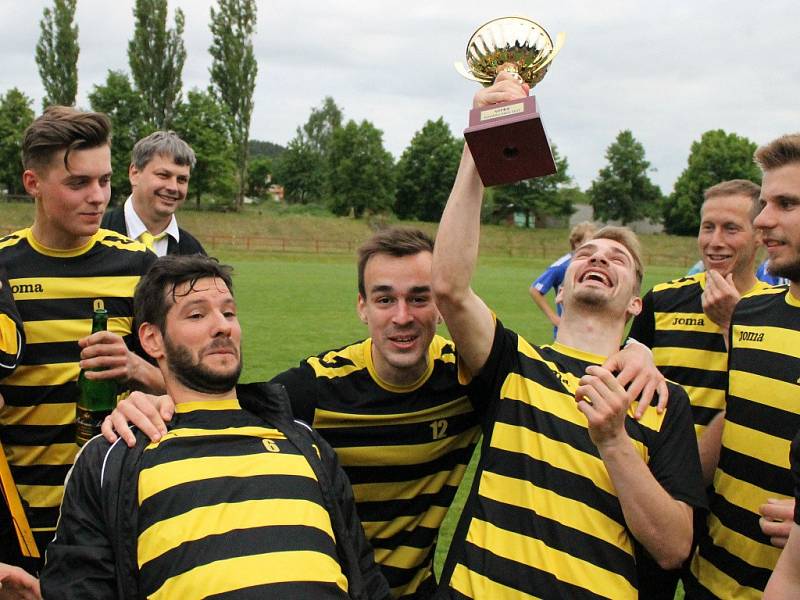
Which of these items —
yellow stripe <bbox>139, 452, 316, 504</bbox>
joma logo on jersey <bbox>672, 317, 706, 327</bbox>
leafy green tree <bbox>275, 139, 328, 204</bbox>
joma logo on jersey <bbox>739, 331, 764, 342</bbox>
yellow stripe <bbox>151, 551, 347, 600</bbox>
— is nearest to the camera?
yellow stripe <bbox>151, 551, 347, 600</bbox>

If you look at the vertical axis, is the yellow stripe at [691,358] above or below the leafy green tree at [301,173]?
below

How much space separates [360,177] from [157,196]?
62.2m

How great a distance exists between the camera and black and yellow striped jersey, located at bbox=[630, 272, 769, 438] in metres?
3.67

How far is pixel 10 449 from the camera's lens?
3.07m

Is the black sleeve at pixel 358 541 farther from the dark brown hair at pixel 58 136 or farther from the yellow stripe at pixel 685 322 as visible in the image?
the yellow stripe at pixel 685 322

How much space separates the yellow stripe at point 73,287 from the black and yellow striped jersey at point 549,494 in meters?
1.65

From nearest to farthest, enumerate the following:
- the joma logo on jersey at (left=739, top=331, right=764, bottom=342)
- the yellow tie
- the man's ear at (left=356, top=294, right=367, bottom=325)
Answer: the joma logo on jersey at (left=739, top=331, right=764, bottom=342) < the man's ear at (left=356, top=294, right=367, bottom=325) < the yellow tie

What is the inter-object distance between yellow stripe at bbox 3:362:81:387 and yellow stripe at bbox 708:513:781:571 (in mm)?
2668

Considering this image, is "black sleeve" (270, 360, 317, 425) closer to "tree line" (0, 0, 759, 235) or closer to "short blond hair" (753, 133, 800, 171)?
"short blond hair" (753, 133, 800, 171)

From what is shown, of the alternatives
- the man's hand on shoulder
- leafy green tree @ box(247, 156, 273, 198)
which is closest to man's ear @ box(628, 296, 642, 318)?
the man's hand on shoulder

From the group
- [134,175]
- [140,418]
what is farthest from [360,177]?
[140,418]

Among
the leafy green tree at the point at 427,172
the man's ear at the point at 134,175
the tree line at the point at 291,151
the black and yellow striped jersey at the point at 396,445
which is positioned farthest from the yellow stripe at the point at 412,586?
the leafy green tree at the point at 427,172

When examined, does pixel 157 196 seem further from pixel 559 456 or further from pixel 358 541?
pixel 559 456

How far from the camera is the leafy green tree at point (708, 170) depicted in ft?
224
